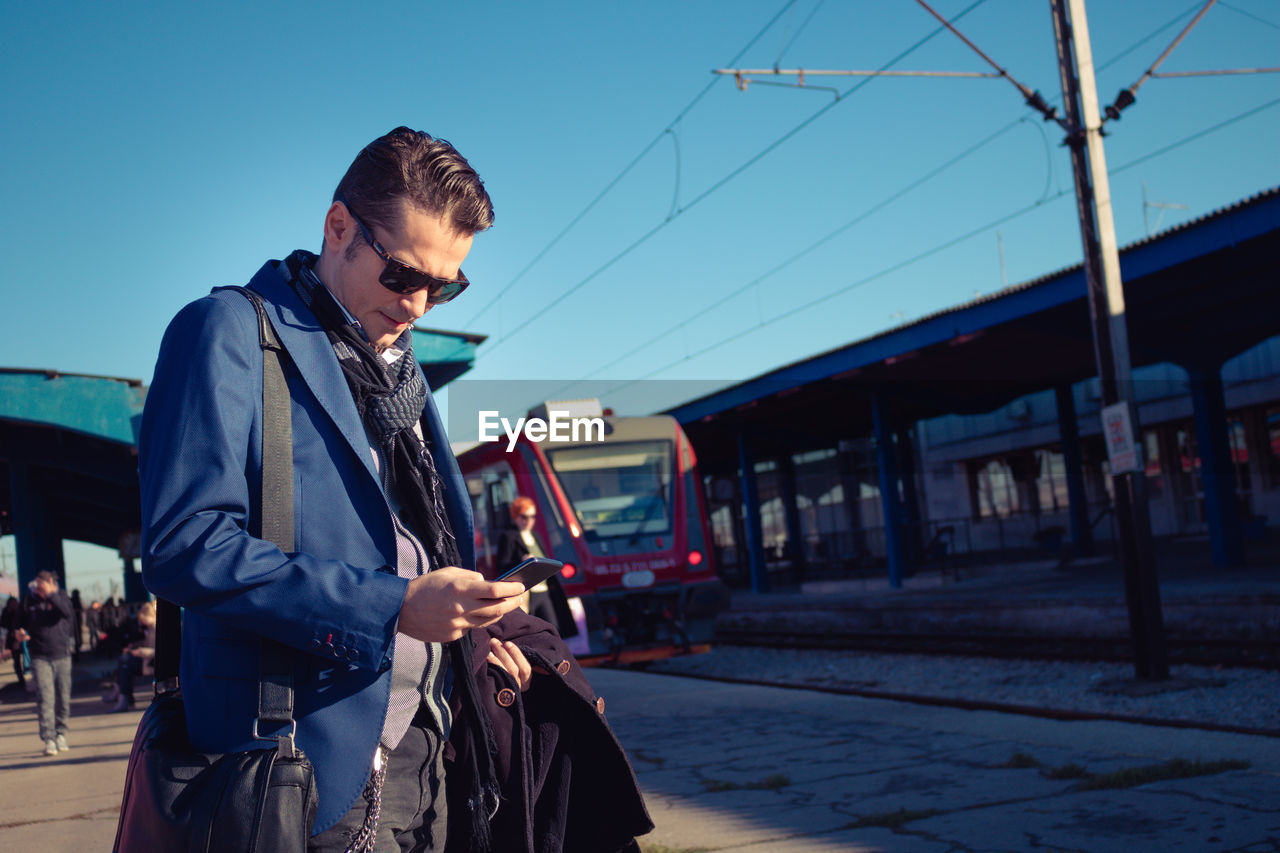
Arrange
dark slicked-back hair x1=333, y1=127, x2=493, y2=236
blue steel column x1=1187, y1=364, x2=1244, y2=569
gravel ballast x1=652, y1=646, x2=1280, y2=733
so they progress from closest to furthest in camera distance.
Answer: dark slicked-back hair x1=333, y1=127, x2=493, y2=236
gravel ballast x1=652, y1=646, x2=1280, y2=733
blue steel column x1=1187, y1=364, x2=1244, y2=569

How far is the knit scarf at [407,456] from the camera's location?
1.80 metres

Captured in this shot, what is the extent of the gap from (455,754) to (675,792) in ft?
13.4

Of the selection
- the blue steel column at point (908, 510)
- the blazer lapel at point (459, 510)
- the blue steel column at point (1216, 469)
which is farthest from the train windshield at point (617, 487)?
the blazer lapel at point (459, 510)

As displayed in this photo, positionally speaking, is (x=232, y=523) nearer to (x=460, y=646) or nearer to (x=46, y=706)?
(x=460, y=646)

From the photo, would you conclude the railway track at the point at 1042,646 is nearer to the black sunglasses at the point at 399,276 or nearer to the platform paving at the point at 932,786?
the platform paving at the point at 932,786

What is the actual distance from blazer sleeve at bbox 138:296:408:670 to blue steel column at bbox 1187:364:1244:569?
18.9 meters

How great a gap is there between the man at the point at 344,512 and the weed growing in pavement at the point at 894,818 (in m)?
3.26

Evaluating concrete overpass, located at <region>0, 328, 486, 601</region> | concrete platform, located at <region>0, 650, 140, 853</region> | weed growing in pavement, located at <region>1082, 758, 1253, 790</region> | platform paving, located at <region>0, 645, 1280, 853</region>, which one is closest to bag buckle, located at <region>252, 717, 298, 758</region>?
platform paving, located at <region>0, 645, 1280, 853</region>

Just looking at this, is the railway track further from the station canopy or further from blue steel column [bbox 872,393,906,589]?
blue steel column [bbox 872,393,906,589]

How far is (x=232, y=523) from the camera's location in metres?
1.49

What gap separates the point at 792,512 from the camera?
32.1 meters

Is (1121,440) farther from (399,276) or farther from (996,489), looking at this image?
(996,489)

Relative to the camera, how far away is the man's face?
180 centimetres

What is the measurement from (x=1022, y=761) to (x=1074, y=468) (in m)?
19.9
